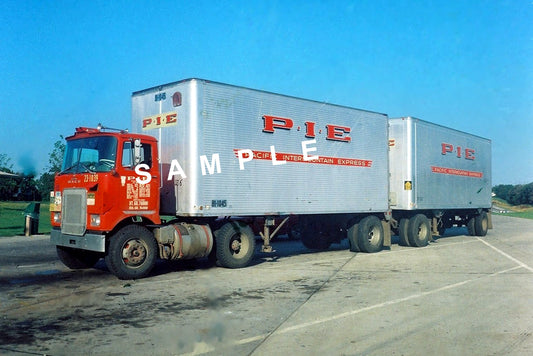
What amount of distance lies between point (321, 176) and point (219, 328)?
8103 mm

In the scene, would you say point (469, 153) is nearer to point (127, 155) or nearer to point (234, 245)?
point (234, 245)

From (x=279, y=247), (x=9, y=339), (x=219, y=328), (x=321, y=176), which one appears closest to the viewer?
(x=9, y=339)

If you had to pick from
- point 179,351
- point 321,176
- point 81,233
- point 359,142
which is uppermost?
point 359,142

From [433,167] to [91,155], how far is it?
1288 cm

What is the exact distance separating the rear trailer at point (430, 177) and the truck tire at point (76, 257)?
34.0 ft

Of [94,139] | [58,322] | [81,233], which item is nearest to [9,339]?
[58,322]

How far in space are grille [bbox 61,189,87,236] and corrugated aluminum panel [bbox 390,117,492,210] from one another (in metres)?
11.0

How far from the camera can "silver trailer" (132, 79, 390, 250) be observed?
11.6 m

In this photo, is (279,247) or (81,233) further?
(279,247)

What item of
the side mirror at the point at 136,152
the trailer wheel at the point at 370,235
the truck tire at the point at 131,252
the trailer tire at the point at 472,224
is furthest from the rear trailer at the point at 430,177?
the side mirror at the point at 136,152

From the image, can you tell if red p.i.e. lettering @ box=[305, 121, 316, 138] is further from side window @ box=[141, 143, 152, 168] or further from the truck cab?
side window @ box=[141, 143, 152, 168]

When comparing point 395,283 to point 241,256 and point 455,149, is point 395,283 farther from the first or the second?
point 455,149

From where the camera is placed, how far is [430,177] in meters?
19.0

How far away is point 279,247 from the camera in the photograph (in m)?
18.8
